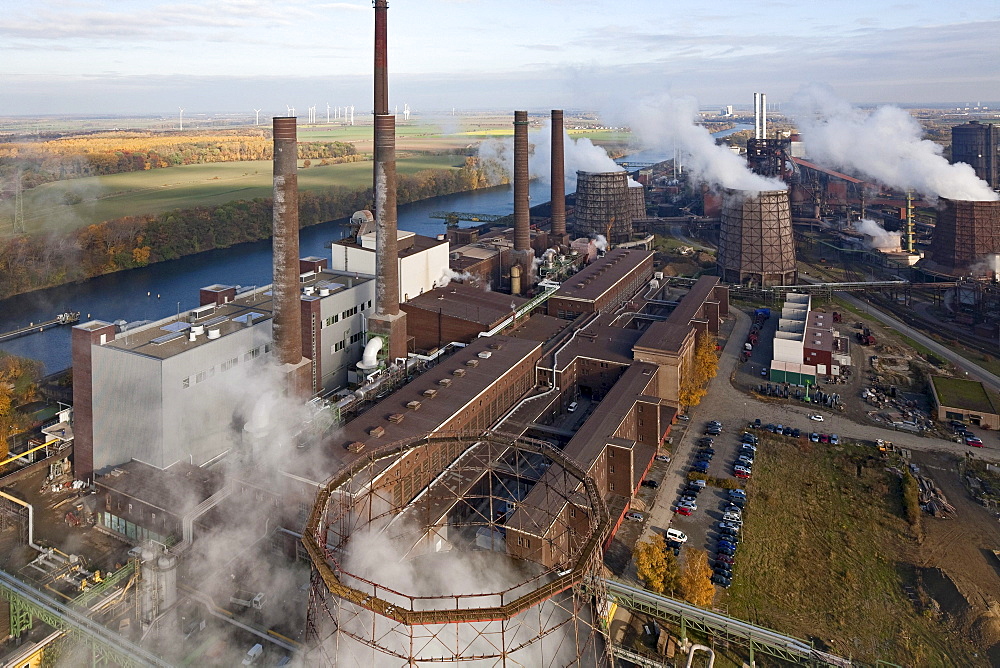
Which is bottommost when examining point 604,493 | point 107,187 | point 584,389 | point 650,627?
point 650,627

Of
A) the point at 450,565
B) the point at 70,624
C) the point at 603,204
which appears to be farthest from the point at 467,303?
the point at 603,204

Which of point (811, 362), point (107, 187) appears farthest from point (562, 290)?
point (107, 187)

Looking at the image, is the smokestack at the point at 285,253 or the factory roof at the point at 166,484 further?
the smokestack at the point at 285,253

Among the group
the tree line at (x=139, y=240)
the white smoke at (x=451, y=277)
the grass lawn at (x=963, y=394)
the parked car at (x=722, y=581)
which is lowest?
the parked car at (x=722, y=581)

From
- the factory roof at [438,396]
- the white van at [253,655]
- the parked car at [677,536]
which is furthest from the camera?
the factory roof at [438,396]

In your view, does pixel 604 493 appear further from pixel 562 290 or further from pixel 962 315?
pixel 962 315

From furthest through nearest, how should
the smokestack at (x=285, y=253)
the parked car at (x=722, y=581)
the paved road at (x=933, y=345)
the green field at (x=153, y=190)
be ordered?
the green field at (x=153, y=190), the paved road at (x=933, y=345), the smokestack at (x=285, y=253), the parked car at (x=722, y=581)

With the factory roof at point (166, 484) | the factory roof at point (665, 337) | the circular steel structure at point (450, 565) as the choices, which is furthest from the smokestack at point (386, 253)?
the factory roof at point (665, 337)

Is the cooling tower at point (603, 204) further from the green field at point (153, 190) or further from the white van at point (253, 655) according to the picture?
the white van at point (253, 655)
